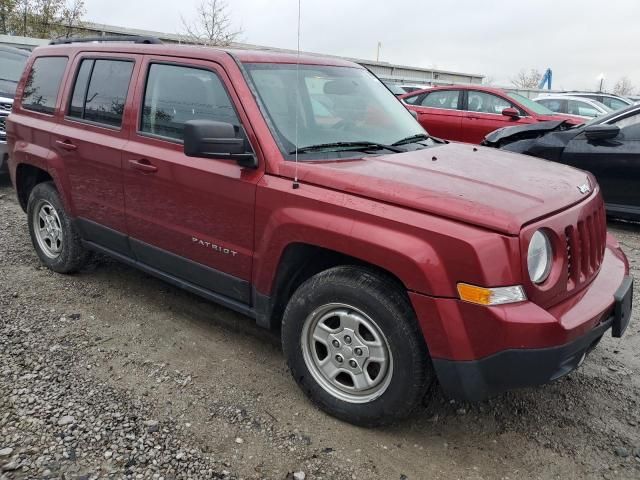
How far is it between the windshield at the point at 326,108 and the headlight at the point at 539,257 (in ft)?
4.03

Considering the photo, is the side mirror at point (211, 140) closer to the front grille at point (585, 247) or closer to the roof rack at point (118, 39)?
the roof rack at point (118, 39)

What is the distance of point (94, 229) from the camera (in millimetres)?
4180

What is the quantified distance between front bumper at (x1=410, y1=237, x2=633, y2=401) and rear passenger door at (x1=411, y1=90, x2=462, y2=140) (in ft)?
26.6

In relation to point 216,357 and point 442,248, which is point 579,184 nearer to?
point 442,248

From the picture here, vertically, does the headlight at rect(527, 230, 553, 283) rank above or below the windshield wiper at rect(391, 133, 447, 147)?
below

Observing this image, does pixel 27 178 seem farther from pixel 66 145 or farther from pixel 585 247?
pixel 585 247

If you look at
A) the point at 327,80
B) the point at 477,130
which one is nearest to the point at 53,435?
the point at 327,80

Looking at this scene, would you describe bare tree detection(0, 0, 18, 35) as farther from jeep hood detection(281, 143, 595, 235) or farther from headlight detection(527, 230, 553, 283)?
headlight detection(527, 230, 553, 283)

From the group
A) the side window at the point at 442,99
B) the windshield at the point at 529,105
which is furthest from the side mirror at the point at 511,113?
the side window at the point at 442,99

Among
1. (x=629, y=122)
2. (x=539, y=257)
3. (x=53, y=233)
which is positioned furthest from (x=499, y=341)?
(x=629, y=122)

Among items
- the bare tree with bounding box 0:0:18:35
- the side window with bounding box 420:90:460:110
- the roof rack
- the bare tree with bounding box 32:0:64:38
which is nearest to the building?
the bare tree with bounding box 32:0:64:38

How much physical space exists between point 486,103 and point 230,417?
8569mm

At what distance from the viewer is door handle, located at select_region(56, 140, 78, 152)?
13.4 ft

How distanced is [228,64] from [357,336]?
5.63 ft
